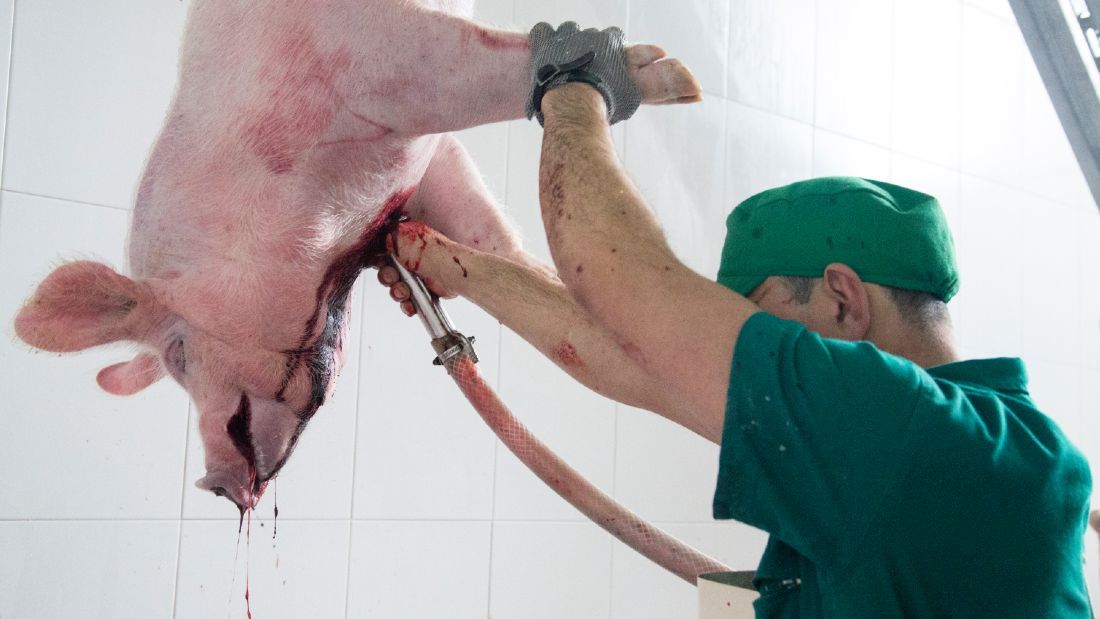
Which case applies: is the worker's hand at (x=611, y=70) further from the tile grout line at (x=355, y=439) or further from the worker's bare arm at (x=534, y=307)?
the tile grout line at (x=355, y=439)

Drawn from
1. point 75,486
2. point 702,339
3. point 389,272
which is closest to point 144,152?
point 75,486

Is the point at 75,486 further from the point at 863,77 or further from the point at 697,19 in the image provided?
the point at 863,77

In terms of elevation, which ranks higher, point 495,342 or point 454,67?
point 454,67

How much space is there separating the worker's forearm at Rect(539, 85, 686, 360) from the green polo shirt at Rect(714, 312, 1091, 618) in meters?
0.09

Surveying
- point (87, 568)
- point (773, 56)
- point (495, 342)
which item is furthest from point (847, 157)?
point (87, 568)

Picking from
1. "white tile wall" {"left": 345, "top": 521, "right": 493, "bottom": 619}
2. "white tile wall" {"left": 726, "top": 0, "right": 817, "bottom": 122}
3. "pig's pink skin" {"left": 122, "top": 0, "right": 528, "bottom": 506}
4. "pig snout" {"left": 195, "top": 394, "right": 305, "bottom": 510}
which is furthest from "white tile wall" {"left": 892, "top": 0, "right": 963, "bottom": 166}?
"pig snout" {"left": 195, "top": 394, "right": 305, "bottom": 510}

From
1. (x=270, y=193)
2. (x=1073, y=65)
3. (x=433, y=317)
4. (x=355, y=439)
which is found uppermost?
(x=1073, y=65)

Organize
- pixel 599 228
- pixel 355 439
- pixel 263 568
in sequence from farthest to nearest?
pixel 355 439 < pixel 263 568 < pixel 599 228

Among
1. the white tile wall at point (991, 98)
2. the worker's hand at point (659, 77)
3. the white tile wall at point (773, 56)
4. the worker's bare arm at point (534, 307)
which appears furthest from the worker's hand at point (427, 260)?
the white tile wall at point (991, 98)

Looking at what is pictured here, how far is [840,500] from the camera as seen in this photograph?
0.70 metres

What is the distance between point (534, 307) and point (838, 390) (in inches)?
17.8

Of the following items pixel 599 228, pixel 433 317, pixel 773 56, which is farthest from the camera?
pixel 773 56

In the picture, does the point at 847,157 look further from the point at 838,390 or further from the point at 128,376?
the point at 838,390

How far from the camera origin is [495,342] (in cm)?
195
